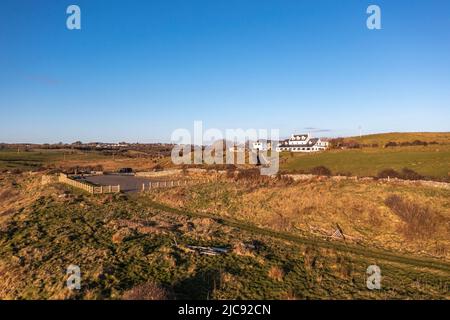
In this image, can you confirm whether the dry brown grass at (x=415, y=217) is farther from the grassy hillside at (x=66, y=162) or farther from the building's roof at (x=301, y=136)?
the building's roof at (x=301, y=136)

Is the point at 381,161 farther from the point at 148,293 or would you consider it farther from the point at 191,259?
the point at 148,293

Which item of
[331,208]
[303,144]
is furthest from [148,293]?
[303,144]

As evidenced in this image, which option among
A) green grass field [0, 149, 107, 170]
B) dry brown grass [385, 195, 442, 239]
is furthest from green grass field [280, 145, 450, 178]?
green grass field [0, 149, 107, 170]

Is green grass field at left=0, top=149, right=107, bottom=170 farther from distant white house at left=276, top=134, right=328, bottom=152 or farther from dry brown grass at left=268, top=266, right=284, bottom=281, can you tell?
dry brown grass at left=268, top=266, right=284, bottom=281

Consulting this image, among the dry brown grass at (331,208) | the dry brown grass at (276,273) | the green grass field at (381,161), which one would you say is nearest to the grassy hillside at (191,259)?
the dry brown grass at (276,273)

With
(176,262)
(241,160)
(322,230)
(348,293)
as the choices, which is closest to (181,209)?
(322,230)
